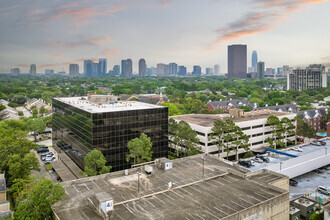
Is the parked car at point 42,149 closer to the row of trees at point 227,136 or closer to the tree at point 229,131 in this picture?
the row of trees at point 227,136

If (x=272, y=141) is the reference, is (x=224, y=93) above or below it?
above

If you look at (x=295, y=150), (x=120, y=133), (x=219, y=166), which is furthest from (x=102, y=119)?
(x=295, y=150)

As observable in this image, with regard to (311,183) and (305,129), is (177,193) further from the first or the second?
(305,129)

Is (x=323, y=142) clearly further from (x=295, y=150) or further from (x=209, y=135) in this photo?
(x=209, y=135)

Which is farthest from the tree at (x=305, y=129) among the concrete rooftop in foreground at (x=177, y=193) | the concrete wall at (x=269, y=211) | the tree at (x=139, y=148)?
the concrete wall at (x=269, y=211)

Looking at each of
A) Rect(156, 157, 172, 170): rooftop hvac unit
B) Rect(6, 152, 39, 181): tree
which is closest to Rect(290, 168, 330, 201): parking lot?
Rect(156, 157, 172, 170): rooftop hvac unit

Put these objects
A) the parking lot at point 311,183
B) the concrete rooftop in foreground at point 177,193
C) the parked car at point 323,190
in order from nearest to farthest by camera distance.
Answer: the concrete rooftop in foreground at point 177,193, the parked car at point 323,190, the parking lot at point 311,183
